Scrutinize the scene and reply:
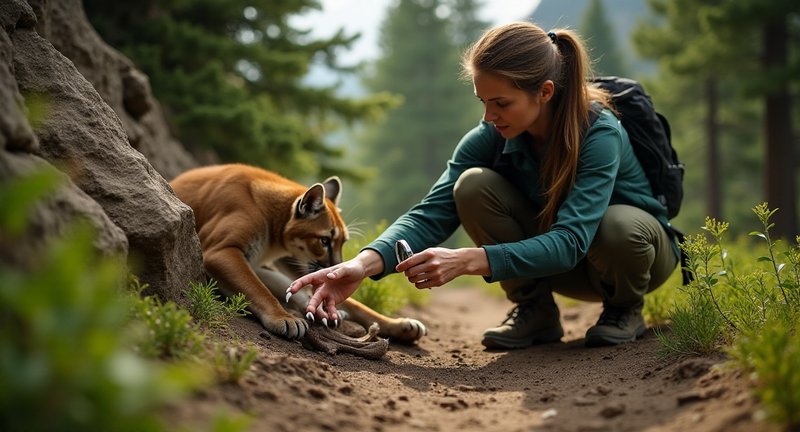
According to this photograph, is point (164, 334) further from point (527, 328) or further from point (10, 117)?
point (527, 328)

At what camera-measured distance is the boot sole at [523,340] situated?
489 cm

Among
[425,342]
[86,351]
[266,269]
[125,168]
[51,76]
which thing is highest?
[51,76]

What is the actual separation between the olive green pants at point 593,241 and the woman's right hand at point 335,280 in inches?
36.2

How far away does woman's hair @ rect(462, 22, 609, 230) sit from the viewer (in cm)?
404

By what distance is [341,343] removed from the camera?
170 inches

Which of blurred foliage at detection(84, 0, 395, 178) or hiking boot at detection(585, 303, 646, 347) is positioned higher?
blurred foliage at detection(84, 0, 395, 178)

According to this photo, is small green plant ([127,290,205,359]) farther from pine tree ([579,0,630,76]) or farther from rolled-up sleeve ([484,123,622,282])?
pine tree ([579,0,630,76])

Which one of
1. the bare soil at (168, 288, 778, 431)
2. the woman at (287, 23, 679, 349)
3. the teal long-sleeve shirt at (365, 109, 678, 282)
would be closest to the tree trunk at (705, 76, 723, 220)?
the woman at (287, 23, 679, 349)

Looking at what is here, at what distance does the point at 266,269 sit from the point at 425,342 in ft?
4.34

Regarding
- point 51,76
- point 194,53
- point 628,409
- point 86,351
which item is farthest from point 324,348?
point 194,53

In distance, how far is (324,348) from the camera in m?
4.15

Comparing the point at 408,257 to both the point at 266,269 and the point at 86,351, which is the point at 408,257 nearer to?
the point at 266,269

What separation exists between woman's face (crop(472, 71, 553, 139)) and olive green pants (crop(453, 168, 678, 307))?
0.52 meters

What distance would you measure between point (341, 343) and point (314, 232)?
1.07m
